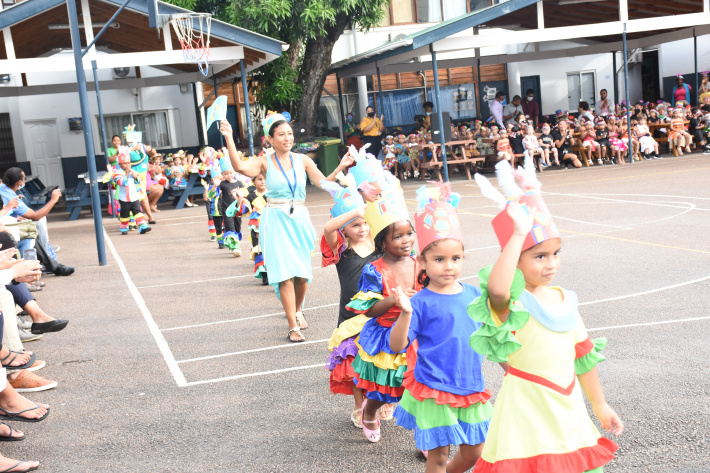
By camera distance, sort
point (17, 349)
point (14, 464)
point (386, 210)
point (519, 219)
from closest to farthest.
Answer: point (519, 219) < point (386, 210) < point (14, 464) < point (17, 349)

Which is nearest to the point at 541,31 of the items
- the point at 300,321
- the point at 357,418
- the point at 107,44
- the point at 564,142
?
the point at 564,142

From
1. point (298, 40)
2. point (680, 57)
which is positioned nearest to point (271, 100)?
point (298, 40)

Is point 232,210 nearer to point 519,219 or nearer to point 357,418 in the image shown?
point 357,418

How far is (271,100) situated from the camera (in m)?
22.9

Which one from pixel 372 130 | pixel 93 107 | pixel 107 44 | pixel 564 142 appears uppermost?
pixel 107 44

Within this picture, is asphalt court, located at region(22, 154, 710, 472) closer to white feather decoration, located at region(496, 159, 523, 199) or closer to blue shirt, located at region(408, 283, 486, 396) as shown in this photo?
blue shirt, located at region(408, 283, 486, 396)

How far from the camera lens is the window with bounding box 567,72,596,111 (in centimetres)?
3042

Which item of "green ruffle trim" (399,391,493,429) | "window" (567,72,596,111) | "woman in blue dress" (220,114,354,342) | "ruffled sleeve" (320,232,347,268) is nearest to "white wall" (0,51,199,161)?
"window" (567,72,596,111)

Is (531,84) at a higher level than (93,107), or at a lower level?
lower

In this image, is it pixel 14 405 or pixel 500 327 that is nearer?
pixel 500 327

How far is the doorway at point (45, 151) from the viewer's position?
25312 millimetres

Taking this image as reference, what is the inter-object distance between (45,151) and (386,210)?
78.7ft

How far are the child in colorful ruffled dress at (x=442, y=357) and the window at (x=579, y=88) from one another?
93.8ft

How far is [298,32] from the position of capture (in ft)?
71.0
